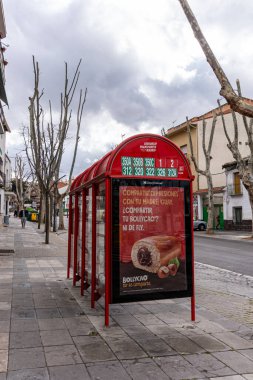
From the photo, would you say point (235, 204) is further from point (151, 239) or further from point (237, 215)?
point (151, 239)

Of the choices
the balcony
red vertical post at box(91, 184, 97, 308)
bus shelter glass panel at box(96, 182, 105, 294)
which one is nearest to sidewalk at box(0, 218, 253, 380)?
red vertical post at box(91, 184, 97, 308)

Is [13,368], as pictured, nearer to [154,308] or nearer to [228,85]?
[154,308]

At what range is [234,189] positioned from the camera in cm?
3350

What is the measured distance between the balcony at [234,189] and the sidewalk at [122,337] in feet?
84.3

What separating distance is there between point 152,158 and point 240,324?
266cm

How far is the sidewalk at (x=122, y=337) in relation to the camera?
12.9 feet

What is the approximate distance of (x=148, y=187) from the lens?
571cm

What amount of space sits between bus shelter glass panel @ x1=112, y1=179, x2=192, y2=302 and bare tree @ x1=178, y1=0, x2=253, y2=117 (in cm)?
130

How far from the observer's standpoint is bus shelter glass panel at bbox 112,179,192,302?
5.49 m

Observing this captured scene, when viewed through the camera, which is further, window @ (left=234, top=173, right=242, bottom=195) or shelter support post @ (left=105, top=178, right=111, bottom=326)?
window @ (left=234, top=173, right=242, bottom=195)

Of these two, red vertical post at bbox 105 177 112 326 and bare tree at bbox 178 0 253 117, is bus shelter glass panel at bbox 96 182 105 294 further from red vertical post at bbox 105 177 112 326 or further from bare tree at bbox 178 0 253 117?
bare tree at bbox 178 0 253 117

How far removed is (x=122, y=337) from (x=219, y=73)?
12.6 feet

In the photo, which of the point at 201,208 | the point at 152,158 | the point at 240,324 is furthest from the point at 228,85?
the point at 201,208

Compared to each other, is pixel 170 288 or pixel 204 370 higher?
pixel 170 288
